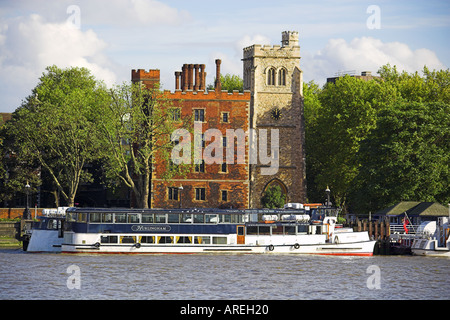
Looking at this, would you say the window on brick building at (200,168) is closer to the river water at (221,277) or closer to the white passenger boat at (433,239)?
the river water at (221,277)

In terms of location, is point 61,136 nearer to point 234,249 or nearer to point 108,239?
point 108,239

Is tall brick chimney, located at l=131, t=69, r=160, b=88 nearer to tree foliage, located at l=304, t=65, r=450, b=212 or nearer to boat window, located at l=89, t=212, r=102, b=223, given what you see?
tree foliage, located at l=304, t=65, r=450, b=212

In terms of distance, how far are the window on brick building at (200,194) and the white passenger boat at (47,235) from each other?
26250mm

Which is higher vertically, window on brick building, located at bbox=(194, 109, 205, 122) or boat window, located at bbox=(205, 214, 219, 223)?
window on brick building, located at bbox=(194, 109, 205, 122)

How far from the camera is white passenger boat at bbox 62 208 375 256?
67.9 metres

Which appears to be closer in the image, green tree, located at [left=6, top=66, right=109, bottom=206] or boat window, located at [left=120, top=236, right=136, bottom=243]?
boat window, located at [left=120, top=236, right=136, bottom=243]

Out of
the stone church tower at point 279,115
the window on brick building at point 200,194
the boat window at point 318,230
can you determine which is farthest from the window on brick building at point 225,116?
the boat window at point 318,230

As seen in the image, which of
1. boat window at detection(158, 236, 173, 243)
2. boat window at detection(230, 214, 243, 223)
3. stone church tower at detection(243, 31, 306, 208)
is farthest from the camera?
stone church tower at detection(243, 31, 306, 208)

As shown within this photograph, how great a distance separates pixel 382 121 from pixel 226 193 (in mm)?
19805

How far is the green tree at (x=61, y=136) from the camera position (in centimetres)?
8794

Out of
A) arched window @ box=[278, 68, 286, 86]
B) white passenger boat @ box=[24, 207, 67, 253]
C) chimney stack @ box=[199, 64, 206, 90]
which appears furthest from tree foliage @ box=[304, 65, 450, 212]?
white passenger boat @ box=[24, 207, 67, 253]

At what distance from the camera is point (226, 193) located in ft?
313

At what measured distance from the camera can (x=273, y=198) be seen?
95000 mm

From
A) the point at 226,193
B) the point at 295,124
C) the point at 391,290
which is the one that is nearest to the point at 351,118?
the point at 295,124
